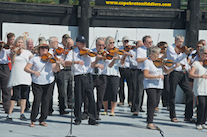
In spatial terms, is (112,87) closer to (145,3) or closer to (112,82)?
(112,82)

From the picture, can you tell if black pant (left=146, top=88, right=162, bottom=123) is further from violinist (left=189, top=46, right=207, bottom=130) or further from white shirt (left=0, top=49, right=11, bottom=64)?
white shirt (left=0, top=49, right=11, bottom=64)

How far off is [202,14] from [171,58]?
500cm

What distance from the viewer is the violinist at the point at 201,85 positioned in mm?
7910

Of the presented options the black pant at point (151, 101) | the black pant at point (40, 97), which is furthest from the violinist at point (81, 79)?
the black pant at point (151, 101)

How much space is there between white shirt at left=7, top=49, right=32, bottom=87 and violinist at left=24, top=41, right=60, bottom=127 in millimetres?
634

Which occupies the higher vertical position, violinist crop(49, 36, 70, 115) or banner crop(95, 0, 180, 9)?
banner crop(95, 0, 180, 9)

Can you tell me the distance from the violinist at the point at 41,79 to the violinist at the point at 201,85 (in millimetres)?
3069

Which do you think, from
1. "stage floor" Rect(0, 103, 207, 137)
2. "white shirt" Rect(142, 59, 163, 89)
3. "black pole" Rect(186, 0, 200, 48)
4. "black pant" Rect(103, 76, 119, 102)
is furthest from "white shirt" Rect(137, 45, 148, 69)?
"black pole" Rect(186, 0, 200, 48)

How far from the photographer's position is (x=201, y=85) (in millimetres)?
7941

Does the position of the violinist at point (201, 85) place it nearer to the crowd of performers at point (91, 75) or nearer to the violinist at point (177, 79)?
the crowd of performers at point (91, 75)

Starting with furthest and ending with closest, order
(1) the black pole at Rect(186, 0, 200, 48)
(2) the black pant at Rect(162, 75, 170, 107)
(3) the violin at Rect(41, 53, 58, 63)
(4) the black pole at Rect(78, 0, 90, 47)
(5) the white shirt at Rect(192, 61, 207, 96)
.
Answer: (1) the black pole at Rect(186, 0, 200, 48) → (4) the black pole at Rect(78, 0, 90, 47) → (2) the black pant at Rect(162, 75, 170, 107) → (5) the white shirt at Rect(192, 61, 207, 96) → (3) the violin at Rect(41, 53, 58, 63)

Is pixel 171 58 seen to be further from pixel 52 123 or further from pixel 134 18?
pixel 134 18

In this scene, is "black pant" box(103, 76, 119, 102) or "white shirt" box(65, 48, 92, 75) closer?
"white shirt" box(65, 48, 92, 75)

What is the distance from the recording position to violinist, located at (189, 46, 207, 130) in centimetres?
791
